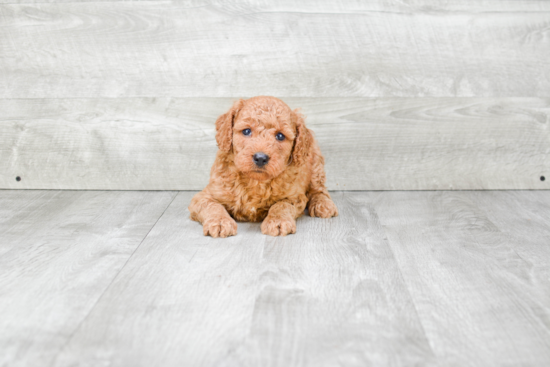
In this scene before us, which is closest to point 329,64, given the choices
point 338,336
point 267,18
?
point 267,18

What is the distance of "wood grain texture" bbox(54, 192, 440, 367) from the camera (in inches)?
62.7

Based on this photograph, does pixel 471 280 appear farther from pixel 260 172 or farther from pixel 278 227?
pixel 260 172

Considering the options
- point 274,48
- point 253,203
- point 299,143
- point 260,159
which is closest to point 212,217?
point 253,203

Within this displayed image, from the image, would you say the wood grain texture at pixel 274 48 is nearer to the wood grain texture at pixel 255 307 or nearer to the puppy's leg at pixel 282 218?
the puppy's leg at pixel 282 218

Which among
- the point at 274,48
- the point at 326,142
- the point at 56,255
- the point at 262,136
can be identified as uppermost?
the point at 274,48

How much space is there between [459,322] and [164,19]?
2510 mm

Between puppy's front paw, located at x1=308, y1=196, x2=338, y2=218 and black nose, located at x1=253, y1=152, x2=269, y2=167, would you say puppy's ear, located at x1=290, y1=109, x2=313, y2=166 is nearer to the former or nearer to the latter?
black nose, located at x1=253, y1=152, x2=269, y2=167

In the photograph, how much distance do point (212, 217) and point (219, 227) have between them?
69 millimetres

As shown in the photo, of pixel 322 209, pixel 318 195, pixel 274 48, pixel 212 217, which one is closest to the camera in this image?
pixel 212 217

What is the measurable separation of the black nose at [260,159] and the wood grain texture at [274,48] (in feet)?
3.33

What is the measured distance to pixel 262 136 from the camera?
98.3 inches

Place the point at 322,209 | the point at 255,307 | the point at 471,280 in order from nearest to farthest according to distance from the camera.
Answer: the point at 255,307, the point at 471,280, the point at 322,209

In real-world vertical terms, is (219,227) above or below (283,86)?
below

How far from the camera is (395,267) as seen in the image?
2.22m
